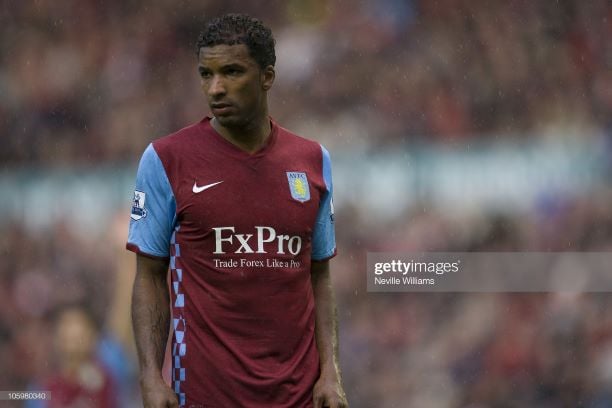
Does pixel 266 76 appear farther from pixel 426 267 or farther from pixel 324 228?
pixel 426 267

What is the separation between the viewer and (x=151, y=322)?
12.1 feet

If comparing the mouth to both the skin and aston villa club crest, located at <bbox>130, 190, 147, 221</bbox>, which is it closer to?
the skin

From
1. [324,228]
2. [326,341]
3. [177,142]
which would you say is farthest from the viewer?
[324,228]

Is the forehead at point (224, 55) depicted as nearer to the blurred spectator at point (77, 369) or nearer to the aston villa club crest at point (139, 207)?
the aston villa club crest at point (139, 207)

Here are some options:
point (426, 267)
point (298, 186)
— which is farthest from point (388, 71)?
point (298, 186)

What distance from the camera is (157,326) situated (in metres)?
3.69

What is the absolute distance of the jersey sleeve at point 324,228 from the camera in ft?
12.9

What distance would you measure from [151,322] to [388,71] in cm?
321

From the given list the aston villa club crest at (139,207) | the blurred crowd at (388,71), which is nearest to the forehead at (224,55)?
the aston villa club crest at (139,207)

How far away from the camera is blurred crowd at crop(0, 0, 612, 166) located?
6578 millimetres

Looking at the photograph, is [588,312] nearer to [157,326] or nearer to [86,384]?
[86,384]

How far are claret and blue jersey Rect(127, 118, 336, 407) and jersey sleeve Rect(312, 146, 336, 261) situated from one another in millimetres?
132

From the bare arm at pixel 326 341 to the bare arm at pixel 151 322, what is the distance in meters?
0.45

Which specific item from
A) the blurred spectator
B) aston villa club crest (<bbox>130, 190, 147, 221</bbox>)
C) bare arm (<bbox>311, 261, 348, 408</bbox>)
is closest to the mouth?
aston villa club crest (<bbox>130, 190, 147, 221</bbox>)
